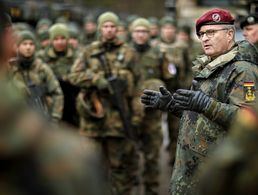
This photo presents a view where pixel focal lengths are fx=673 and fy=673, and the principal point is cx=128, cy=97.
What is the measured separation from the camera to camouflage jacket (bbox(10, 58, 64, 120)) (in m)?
7.67

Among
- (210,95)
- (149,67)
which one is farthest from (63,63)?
(210,95)

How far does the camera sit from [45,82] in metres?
7.92

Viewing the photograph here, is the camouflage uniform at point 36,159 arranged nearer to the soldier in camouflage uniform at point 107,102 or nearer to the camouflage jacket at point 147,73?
the soldier in camouflage uniform at point 107,102

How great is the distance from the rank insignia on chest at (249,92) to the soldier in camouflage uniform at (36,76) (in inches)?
150

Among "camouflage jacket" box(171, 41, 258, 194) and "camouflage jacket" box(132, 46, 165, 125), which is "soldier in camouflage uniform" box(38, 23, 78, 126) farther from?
"camouflage jacket" box(171, 41, 258, 194)

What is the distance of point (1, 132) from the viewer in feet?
6.16

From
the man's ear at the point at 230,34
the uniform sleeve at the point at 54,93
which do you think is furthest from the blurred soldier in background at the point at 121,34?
the man's ear at the point at 230,34

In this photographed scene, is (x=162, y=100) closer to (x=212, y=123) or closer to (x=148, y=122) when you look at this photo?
(x=212, y=123)

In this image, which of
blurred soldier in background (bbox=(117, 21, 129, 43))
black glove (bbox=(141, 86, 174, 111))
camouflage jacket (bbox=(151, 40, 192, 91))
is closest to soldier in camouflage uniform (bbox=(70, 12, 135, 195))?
blurred soldier in background (bbox=(117, 21, 129, 43))

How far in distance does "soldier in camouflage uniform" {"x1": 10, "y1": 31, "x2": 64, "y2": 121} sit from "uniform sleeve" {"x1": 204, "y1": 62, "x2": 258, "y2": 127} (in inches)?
147

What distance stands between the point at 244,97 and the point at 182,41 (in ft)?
26.9

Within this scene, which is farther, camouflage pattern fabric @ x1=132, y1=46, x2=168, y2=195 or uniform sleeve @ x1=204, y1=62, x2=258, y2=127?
camouflage pattern fabric @ x1=132, y1=46, x2=168, y2=195

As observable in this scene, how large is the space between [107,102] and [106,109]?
8cm

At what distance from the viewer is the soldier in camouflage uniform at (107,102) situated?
7.66 metres
